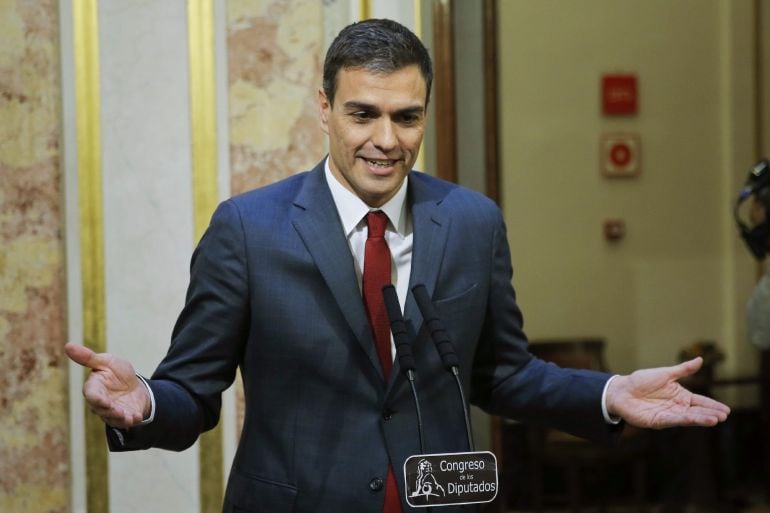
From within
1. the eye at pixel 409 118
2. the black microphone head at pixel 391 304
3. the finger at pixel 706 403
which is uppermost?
the eye at pixel 409 118

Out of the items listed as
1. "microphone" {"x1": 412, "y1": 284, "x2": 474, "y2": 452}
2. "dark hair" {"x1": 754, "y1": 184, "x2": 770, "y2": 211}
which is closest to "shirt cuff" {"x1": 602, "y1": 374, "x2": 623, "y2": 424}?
"microphone" {"x1": 412, "y1": 284, "x2": 474, "y2": 452}

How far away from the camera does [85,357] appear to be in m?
1.70

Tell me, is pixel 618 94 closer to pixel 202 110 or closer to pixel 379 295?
pixel 202 110

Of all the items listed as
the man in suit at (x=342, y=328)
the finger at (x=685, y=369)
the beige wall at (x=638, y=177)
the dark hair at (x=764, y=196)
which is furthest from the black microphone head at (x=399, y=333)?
the beige wall at (x=638, y=177)

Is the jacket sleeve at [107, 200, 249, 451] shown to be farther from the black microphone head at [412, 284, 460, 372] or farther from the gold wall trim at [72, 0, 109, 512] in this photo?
the gold wall trim at [72, 0, 109, 512]

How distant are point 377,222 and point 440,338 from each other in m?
0.34

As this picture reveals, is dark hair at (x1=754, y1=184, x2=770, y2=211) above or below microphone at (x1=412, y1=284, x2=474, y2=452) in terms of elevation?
above

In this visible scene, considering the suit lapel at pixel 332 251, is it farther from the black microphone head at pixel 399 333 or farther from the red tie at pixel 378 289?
the black microphone head at pixel 399 333

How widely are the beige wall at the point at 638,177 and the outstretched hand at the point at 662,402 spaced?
3951mm

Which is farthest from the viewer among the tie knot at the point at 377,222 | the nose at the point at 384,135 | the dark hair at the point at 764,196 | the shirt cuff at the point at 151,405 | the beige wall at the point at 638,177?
the beige wall at the point at 638,177

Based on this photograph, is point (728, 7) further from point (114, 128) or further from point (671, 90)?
point (114, 128)

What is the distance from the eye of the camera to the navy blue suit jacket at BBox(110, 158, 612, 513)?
1907 mm

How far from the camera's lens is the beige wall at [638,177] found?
19.4ft

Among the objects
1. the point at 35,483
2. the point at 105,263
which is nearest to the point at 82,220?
the point at 105,263
